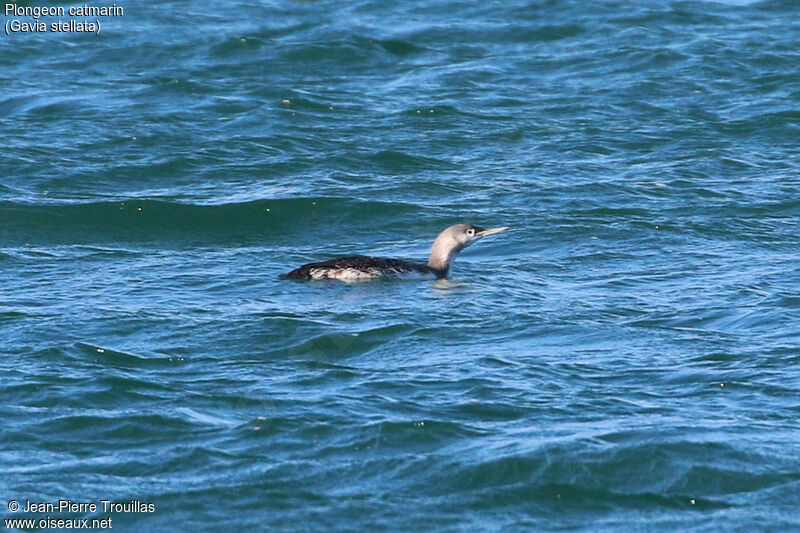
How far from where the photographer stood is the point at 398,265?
43.2 feet

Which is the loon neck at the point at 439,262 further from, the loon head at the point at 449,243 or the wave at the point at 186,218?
the wave at the point at 186,218

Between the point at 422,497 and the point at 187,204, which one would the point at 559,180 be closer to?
the point at 187,204

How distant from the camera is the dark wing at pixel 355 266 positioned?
1278cm

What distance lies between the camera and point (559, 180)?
54.3ft

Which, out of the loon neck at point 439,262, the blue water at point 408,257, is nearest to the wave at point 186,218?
the blue water at point 408,257

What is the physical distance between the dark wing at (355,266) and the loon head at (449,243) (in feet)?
1.47

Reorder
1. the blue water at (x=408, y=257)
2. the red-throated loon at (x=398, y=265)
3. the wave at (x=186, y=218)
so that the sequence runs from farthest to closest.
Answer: the wave at (x=186, y=218), the red-throated loon at (x=398, y=265), the blue water at (x=408, y=257)

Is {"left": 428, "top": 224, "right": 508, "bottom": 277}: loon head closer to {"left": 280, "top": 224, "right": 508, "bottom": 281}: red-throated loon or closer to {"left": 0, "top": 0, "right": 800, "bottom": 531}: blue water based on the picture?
{"left": 280, "top": 224, "right": 508, "bottom": 281}: red-throated loon

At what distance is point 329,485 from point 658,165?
954 cm

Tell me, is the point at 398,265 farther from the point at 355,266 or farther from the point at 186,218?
the point at 186,218

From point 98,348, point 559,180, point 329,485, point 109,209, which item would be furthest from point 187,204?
point 329,485

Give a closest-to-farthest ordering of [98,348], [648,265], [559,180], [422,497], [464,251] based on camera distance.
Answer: [422,497], [98,348], [648,265], [464,251], [559,180]

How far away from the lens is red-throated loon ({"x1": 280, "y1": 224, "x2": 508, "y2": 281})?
503 inches

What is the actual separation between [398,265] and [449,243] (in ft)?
2.09
